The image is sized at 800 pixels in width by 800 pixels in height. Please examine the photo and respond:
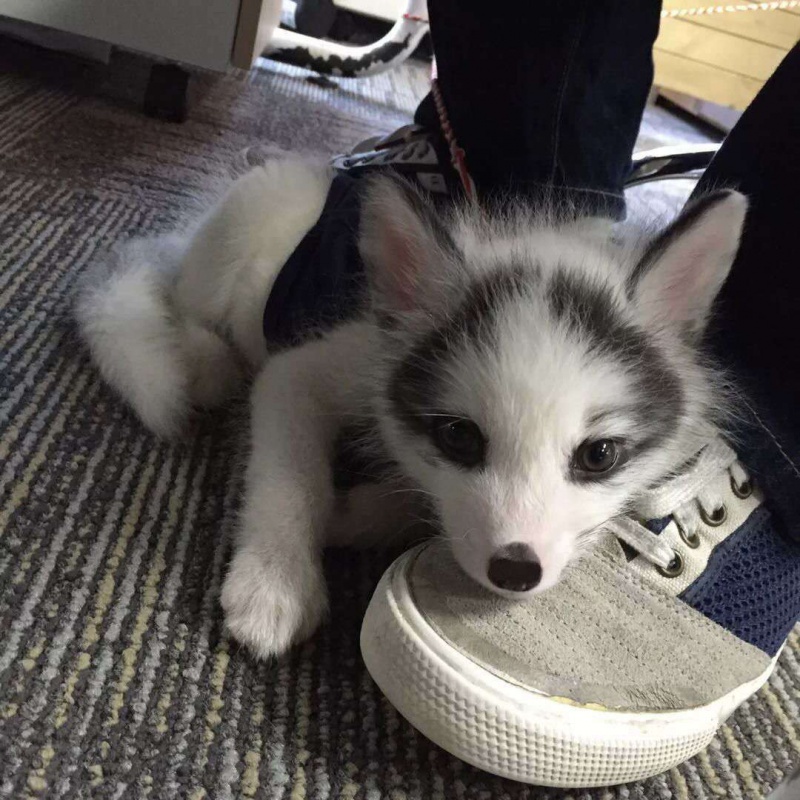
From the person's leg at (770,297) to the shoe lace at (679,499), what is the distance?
3cm

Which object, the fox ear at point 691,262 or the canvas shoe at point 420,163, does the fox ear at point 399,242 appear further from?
the canvas shoe at point 420,163

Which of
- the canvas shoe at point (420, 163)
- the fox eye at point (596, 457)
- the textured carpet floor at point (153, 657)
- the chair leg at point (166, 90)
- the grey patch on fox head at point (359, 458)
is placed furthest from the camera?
the chair leg at point (166, 90)

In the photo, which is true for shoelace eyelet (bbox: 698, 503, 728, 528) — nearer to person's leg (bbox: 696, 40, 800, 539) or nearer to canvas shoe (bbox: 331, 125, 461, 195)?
person's leg (bbox: 696, 40, 800, 539)

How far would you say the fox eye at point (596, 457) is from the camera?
2.90 feet

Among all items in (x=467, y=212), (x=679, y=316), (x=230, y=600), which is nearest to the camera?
(x=230, y=600)

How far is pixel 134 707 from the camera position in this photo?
790 mm

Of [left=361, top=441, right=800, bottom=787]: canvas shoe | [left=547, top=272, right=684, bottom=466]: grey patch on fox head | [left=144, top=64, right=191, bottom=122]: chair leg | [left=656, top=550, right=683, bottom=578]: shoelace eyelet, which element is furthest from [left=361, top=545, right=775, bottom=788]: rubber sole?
[left=144, top=64, right=191, bottom=122]: chair leg

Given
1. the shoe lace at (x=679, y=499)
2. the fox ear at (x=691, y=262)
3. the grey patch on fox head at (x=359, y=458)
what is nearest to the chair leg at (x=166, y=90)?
the grey patch on fox head at (x=359, y=458)

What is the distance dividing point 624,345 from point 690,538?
262 millimetres

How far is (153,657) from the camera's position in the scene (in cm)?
85

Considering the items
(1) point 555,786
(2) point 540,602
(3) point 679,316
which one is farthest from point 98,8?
(1) point 555,786

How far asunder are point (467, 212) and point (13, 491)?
797 mm

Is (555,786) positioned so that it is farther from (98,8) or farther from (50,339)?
(98,8)

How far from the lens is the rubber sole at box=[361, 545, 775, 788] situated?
2.54 ft
